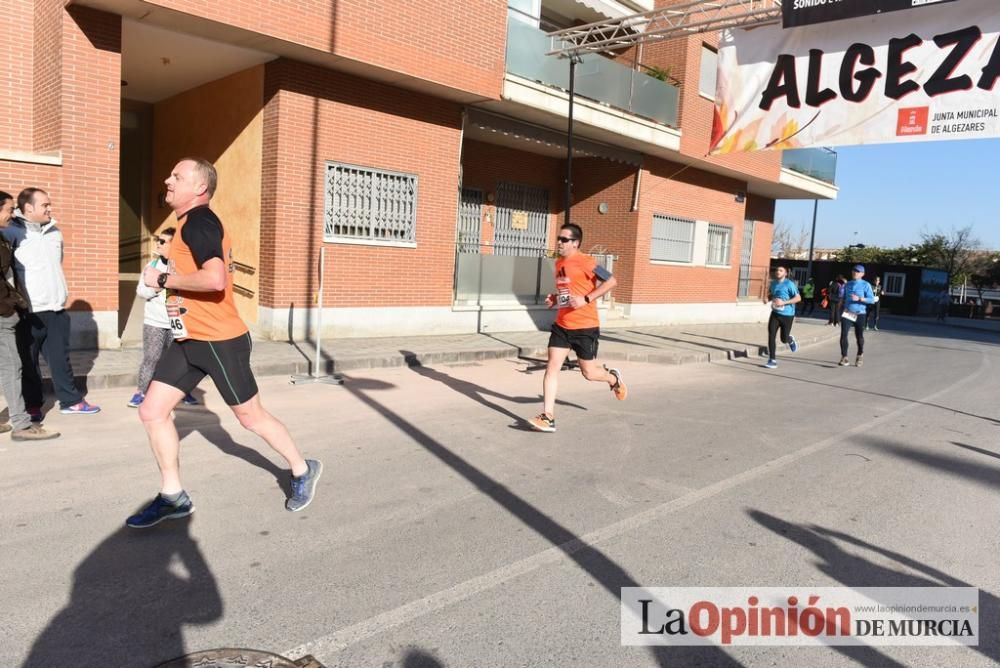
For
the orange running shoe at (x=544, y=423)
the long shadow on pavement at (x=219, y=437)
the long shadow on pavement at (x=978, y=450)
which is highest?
the orange running shoe at (x=544, y=423)

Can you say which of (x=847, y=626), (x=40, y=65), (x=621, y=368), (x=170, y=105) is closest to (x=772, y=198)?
(x=621, y=368)

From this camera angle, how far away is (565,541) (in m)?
4.04

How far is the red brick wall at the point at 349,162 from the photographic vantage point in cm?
1117

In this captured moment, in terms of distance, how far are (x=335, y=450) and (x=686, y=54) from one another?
50.9 ft

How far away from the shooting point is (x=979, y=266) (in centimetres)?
5609

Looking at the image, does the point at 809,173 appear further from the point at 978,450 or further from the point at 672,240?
the point at 978,450

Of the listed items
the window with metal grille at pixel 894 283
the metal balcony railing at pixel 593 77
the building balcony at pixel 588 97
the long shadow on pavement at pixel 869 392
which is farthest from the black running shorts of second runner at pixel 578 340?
the window with metal grille at pixel 894 283

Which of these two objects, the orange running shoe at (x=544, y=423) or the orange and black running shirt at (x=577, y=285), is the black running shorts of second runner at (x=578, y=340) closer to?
the orange and black running shirt at (x=577, y=285)

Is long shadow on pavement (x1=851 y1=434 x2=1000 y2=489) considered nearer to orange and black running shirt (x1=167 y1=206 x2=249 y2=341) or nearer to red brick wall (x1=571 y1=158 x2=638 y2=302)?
orange and black running shirt (x1=167 y1=206 x2=249 y2=341)

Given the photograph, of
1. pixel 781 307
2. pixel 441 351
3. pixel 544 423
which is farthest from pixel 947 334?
pixel 544 423

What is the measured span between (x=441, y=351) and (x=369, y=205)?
304cm

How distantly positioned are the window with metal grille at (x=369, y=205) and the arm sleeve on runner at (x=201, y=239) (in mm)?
8087

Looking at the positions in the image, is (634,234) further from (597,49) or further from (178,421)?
(178,421)

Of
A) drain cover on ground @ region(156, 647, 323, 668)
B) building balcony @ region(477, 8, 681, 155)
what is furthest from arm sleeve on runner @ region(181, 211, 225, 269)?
building balcony @ region(477, 8, 681, 155)
